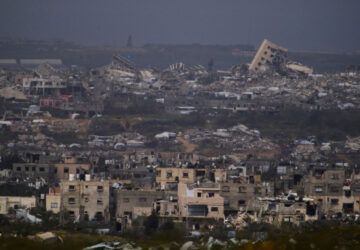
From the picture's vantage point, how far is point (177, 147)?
6456 cm

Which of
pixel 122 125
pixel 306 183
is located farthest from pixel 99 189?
pixel 122 125

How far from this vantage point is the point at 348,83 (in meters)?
96.2

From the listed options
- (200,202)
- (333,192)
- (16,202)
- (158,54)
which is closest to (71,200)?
(16,202)

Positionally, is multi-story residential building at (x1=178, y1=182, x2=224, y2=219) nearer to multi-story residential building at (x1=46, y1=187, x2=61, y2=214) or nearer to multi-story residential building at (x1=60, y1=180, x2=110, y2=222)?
multi-story residential building at (x1=60, y1=180, x2=110, y2=222)

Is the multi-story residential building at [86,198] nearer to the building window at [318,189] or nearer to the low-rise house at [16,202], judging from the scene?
the low-rise house at [16,202]

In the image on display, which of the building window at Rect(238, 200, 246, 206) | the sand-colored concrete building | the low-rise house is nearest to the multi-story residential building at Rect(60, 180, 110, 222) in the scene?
the low-rise house

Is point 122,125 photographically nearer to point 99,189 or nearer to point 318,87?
point 318,87

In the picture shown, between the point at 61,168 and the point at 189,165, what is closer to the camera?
the point at 189,165

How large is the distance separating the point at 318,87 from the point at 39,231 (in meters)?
63.1

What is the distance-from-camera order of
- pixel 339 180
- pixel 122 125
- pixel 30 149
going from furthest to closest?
pixel 122 125, pixel 30 149, pixel 339 180

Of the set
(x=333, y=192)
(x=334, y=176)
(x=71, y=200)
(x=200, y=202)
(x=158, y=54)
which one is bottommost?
(x=71, y=200)

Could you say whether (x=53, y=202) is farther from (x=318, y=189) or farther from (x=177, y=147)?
(x=177, y=147)

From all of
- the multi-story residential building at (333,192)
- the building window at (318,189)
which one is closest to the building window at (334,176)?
the multi-story residential building at (333,192)

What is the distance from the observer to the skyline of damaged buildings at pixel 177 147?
36.5 metres
